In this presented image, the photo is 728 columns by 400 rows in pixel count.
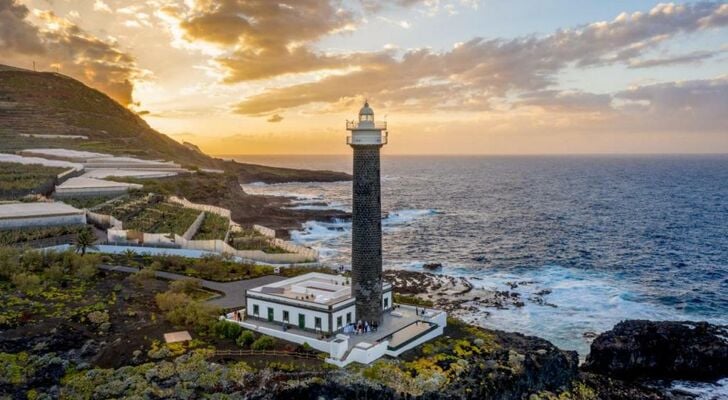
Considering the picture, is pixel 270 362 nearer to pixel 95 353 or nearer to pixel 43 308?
pixel 95 353

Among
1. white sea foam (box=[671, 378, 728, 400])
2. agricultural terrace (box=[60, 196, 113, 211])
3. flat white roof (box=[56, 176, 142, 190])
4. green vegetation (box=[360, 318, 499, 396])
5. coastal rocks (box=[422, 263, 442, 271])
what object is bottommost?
white sea foam (box=[671, 378, 728, 400])

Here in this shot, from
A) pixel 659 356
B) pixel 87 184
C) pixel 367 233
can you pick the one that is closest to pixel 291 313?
pixel 367 233

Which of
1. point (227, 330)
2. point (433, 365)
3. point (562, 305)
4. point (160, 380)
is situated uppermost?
point (227, 330)

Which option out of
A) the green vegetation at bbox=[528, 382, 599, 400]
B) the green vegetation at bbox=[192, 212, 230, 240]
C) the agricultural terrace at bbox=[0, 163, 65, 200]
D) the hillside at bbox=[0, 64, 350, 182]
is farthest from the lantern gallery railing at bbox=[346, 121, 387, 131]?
the hillside at bbox=[0, 64, 350, 182]

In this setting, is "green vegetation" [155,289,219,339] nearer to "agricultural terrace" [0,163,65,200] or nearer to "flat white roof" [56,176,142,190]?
"agricultural terrace" [0,163,65,200]

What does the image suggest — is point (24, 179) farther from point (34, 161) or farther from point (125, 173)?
point (125, 173)

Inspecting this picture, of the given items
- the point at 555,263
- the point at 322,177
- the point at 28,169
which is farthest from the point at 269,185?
the point at 555,263

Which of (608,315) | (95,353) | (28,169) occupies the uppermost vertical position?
(28,169)
